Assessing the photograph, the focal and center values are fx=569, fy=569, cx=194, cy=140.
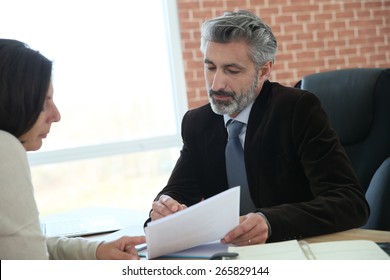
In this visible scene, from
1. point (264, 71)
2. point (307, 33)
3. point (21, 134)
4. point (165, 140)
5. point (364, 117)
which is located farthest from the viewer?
point (307, 33)

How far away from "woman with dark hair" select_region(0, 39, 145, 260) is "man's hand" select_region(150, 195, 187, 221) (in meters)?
0.25

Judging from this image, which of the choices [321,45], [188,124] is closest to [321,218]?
[188,124]

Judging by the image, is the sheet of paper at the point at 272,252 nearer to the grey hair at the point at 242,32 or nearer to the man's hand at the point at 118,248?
the man's hand at the point at 118,248

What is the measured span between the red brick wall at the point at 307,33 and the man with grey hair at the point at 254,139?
95.7 inches

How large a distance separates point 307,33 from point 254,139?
2957 mm

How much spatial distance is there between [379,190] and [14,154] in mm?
1343

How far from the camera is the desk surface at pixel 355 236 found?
1.47 metres

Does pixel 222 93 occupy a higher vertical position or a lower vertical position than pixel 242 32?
lower

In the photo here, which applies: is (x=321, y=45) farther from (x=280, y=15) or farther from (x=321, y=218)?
(x=321, y=218)

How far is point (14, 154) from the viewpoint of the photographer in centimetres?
119

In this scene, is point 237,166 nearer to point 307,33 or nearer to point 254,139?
point 254,139

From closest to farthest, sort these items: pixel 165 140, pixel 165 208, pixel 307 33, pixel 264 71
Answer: pixel 165 208, pixel 264 71, pixel 165 140, pixel 307 33

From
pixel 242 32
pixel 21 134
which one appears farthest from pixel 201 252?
pixel 242 32

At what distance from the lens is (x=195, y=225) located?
4.57 ft
